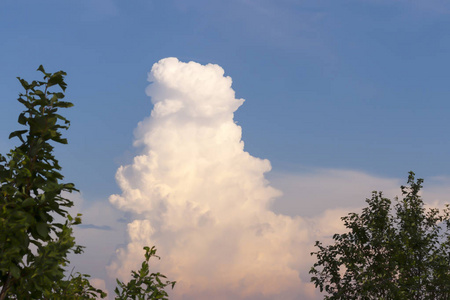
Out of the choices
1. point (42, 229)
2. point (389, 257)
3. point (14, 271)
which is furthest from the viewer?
point (389, 257)

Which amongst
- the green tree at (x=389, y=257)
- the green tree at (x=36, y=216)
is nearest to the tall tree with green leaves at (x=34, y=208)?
the green tree at (x=36, y=216)

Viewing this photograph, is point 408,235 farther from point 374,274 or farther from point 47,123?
point 47,123

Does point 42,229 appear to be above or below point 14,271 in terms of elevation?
above

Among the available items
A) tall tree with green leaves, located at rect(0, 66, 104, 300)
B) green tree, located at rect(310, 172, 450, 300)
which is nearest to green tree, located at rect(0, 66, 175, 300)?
tall tree with green leaves, located at rect(0, 66, 104, 300)

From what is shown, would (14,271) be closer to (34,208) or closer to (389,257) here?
(34,208)

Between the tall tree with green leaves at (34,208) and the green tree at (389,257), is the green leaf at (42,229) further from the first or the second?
the green tree at (389,257)

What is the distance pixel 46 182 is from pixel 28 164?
368 mm

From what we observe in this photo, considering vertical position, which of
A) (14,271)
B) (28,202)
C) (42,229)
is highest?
(28,202)

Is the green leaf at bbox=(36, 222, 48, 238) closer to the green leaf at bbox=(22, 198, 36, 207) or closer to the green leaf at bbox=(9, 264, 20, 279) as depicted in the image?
the green leaf at bbox=(22, 198, 36, 207)

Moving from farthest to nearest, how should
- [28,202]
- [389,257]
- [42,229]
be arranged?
[389,257] → [42,229] → [28,202]

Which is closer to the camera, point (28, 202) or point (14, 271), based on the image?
point (14, 271)

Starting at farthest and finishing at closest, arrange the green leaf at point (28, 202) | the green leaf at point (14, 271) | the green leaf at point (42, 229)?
the green leaf at point (42, 229)
the green leaf at point (28, 202)
the green leaf at point (14, 271)

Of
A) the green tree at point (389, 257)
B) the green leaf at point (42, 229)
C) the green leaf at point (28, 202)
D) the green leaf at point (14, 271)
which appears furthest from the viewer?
the green tree at point (389, 257)

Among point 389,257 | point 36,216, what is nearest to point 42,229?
point 36,216
